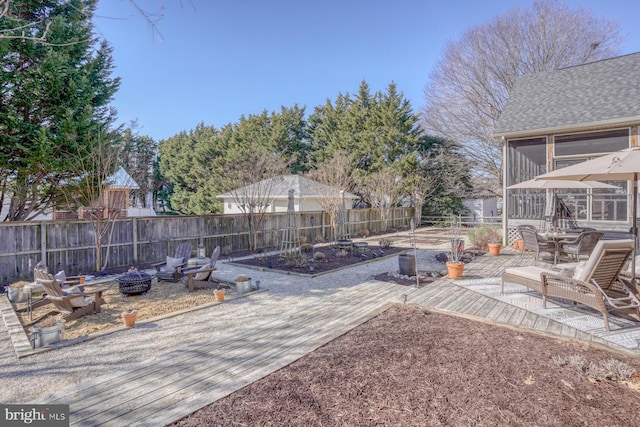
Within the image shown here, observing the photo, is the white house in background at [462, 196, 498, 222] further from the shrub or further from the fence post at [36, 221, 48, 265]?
the fence post at [36, 221, 48, 265]

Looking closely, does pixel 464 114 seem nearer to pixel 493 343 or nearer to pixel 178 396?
pixel 493 343

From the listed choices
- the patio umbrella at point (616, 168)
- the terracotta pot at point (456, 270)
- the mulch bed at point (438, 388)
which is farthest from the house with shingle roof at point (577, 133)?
the mulch bed at point (438, 388)

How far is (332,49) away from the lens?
48.3 ft

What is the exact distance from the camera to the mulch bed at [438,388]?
234 centimetres

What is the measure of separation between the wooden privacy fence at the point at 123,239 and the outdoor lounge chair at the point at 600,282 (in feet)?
31.2

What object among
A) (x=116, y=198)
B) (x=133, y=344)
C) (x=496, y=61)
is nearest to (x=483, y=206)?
(x=496, y=61)

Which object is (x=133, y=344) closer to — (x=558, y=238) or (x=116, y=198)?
(x=116, y=198)

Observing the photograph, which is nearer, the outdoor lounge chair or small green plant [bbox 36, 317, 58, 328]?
the outdoor lounge chair

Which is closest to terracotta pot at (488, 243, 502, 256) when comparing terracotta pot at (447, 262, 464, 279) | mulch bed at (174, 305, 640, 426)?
terracotta pot at (447, 262, 464, 279)

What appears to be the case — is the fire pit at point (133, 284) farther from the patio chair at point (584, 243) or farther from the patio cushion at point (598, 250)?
the patio chair at point (584, 243)

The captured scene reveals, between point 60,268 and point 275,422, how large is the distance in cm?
839

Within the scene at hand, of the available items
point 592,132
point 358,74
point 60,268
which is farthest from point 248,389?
point 358,74

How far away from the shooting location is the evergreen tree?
806cm

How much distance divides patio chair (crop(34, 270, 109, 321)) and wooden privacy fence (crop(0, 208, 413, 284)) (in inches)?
134
